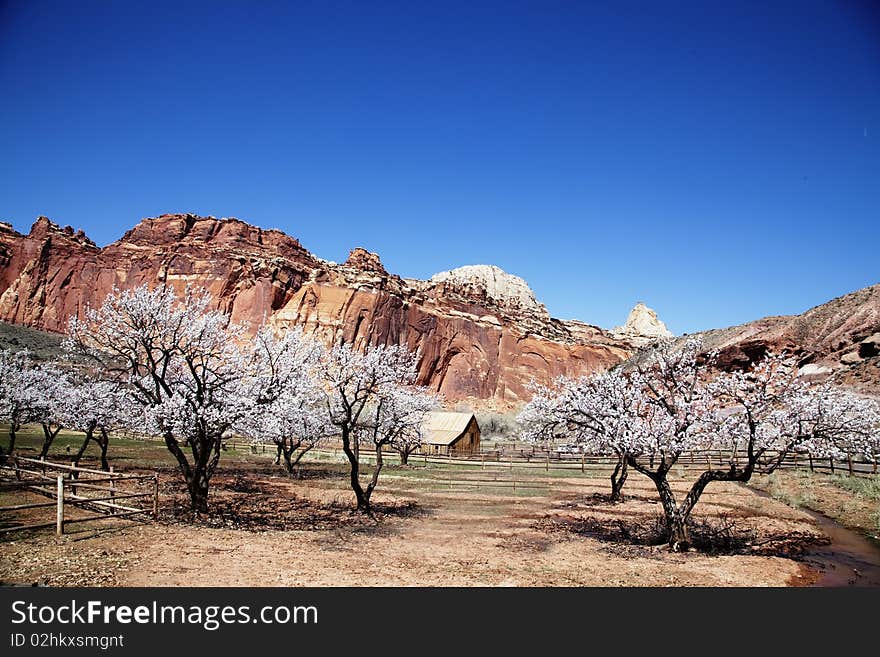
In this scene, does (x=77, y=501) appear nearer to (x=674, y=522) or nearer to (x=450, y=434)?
(x=674, y=522)

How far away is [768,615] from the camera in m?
9.34

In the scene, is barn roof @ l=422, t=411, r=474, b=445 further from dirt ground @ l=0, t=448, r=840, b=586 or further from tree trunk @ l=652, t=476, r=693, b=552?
tree trunk @ l=652, t=476, r=693, b=552

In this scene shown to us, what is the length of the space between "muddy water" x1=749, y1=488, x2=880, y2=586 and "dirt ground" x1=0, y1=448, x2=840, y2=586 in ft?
1.41

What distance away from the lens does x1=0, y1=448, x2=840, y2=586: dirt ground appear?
11938 millimetres

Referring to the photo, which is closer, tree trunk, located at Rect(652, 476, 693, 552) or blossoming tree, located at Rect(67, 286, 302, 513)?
tree trunk, located at Rect(652, 476, 693, 552)

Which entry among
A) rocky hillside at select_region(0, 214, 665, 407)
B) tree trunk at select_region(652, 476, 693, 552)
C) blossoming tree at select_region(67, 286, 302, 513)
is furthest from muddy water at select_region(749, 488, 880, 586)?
rocky hillside at select_region(0, 214, 665, 407)

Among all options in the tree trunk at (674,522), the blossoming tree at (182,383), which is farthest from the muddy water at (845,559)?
the blossoming tree at (182,383)

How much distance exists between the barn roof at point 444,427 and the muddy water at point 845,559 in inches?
1503

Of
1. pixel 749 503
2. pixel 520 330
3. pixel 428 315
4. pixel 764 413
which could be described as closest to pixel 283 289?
pixel 428 315

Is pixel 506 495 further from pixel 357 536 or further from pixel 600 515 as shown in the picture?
pixel 357 536

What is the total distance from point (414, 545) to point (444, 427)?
140 feet

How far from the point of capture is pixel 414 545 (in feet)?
52.9

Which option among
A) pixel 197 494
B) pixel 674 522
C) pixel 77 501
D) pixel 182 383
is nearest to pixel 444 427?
pixel 197 494

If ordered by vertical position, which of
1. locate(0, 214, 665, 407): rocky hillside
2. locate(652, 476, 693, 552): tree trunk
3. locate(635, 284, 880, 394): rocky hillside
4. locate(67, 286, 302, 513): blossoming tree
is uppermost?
locate(0, 214, 665, 407): rocky hillside
